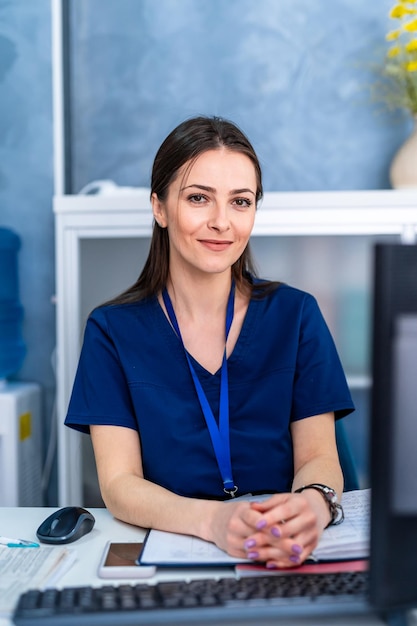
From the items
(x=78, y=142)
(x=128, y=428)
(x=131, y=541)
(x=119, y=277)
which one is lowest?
(x=131, y=541)

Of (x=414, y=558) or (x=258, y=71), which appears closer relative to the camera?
(x=414, y=558)

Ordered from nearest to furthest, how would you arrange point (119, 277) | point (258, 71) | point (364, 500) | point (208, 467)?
1. point (364, 500)
2. point (208, 467)
3. point (119, 277)
4. point (258, 71)

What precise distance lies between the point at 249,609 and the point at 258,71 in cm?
183

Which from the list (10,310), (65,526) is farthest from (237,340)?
(10,310)

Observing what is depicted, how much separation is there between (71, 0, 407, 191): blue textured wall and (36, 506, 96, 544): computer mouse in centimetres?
139

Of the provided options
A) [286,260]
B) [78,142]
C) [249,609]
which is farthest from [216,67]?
[249,609]

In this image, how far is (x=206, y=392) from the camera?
1.42 metres

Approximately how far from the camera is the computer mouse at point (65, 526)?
1083mm

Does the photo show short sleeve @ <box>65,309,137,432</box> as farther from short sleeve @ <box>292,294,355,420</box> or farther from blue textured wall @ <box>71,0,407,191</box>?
blue textured wall @ <box>71,0,407,191</box>

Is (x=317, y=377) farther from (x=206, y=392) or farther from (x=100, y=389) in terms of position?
(x=100, y=389)

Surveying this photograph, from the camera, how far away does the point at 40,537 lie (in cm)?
109

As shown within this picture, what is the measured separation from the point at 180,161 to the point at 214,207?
4.9 inches

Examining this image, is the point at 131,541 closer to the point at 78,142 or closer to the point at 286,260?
the point at 286,260

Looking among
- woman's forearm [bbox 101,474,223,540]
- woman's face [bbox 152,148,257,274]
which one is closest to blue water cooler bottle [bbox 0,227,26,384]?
woman's face [bbox 152,148,257,274]
